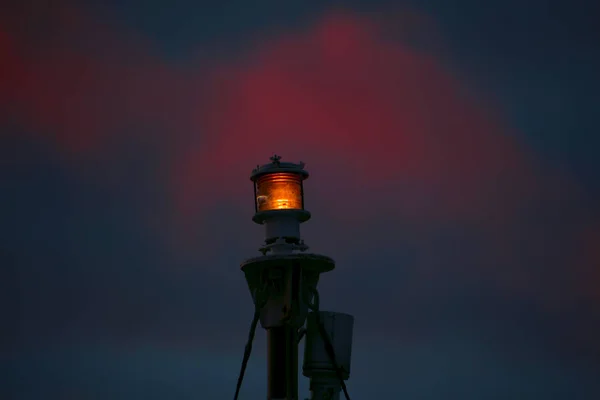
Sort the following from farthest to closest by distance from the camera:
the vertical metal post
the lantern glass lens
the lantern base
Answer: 1. the lantern glass lens
2. the lantern base
3. the vertical metal post

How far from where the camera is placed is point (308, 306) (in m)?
41.4

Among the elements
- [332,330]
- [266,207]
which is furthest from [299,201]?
[332,330]

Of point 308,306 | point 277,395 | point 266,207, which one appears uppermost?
point 266,207

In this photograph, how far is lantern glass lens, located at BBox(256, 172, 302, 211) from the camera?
137 ft

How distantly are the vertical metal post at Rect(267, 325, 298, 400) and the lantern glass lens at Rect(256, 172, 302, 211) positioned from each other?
3691mm

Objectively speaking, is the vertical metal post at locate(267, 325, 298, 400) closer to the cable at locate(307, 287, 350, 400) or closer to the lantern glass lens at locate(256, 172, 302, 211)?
the cable at locate(307, 287, 350, 400)

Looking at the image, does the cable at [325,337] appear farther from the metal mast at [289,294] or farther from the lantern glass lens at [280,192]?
the lantern glass lens at [280,192]

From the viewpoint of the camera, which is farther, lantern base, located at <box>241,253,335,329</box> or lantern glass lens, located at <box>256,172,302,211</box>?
lantern glass lens, located at <box>256,172,302,211</box>

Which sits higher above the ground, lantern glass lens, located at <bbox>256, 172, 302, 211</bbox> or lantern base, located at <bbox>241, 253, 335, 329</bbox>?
lantern glass lens, located at <bbox>256, 172, 302, 211</bbox>

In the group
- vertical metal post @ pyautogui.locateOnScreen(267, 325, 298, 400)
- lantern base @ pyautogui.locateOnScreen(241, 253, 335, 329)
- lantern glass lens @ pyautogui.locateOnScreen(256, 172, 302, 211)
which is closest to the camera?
vertical metal post @ pyautogui.locateOnScreen(267, 325, 298, 400)

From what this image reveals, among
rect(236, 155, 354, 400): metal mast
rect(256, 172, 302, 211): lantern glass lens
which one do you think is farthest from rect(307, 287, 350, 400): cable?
rect(256, 172, 302, 211): lantern glass lens

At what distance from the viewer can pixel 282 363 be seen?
40.8 metres

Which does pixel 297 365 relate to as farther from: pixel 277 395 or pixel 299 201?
pixel 299 201

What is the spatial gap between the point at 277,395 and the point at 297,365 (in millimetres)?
1069
